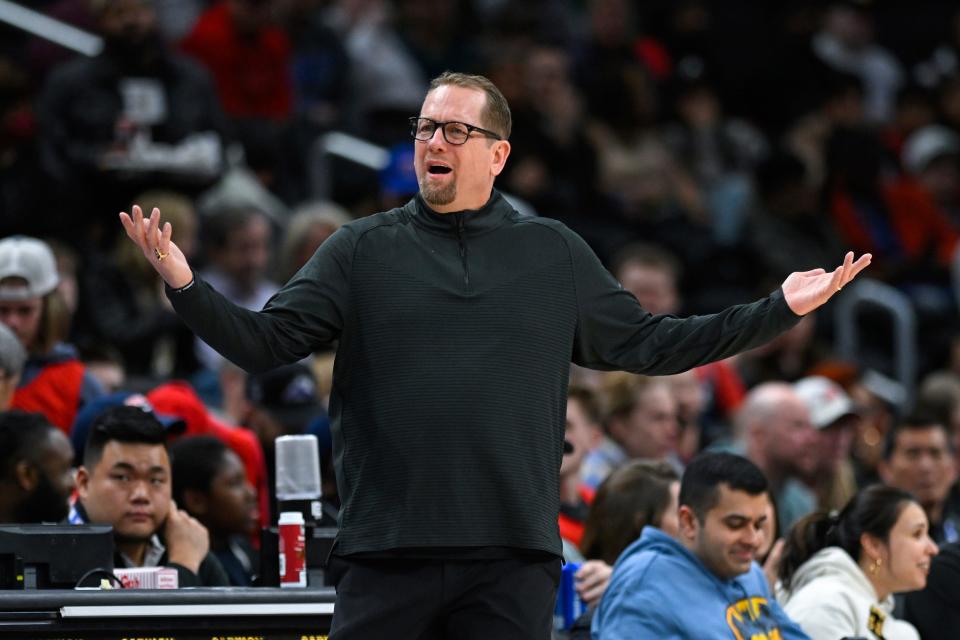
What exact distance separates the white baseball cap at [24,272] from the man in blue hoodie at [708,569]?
2860mm


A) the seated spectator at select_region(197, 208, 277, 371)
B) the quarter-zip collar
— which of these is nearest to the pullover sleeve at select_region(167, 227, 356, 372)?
the quarter-zip collar

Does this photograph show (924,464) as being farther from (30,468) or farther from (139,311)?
(30,468)

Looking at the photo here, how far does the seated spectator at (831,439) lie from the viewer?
31.4 feet

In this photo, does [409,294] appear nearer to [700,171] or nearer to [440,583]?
[440,583]

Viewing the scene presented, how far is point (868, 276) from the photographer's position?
13.3 metres

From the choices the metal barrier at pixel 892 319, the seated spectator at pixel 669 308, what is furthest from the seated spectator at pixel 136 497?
the metal barrier at pixel 892 319

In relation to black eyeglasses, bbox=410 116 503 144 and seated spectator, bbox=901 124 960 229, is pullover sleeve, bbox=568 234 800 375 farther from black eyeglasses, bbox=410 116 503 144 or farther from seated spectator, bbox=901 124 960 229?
seated spectator, bbox=901 124 960 229

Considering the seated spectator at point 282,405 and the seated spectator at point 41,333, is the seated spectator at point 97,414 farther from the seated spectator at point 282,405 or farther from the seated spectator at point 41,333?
the seated spectator at point 282,405

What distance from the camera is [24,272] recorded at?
7766mm

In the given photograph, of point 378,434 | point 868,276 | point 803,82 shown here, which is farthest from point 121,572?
point 803,82

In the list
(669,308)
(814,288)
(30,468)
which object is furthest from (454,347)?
(669,308)

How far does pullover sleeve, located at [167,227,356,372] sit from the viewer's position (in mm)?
4246

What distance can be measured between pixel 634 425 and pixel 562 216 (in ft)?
11.9

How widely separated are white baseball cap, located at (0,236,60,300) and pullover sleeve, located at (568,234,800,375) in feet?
12.2
